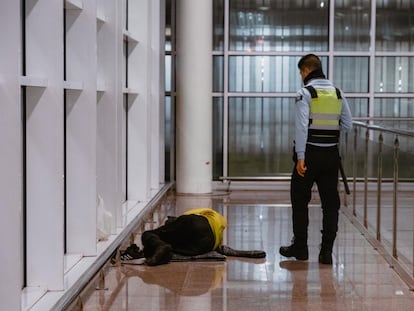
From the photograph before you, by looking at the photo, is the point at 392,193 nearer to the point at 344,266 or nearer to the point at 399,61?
the point at 344,266

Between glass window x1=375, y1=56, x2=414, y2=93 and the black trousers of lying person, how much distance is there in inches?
266

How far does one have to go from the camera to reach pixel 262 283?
6188mm

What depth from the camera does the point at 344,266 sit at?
22.4 ft

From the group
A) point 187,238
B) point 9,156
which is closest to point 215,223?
point 187,238

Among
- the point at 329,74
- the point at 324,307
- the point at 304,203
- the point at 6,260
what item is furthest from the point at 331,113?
the point at 329,74

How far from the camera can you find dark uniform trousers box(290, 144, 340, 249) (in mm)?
6805

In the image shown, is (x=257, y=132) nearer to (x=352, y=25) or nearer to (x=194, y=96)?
(x=194, y=96)

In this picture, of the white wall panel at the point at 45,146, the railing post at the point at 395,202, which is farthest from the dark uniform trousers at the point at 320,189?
the white wall panel at the point at 45,146

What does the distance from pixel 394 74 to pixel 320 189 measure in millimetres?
6617

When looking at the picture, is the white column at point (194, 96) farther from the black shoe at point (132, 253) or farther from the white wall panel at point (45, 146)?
the white wall panel at point (45, 146)

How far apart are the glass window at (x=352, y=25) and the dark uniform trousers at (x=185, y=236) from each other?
673cm

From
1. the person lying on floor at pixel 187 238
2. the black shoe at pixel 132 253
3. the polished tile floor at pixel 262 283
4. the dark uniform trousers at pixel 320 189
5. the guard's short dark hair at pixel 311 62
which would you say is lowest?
the polished tile floor at pixel 262 283

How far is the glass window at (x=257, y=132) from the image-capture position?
13.2 meters

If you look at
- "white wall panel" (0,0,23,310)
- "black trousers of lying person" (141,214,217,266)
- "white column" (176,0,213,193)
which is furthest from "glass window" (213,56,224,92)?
"white wall panel" (0,0,23,310)
